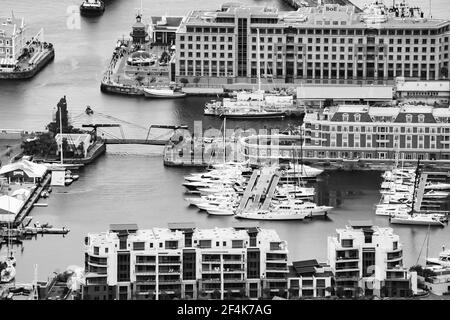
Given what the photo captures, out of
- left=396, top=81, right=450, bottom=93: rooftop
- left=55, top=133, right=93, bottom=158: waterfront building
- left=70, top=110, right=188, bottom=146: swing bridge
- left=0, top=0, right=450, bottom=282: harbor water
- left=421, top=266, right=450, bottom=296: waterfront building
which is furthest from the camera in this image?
left=396, top=81, right=450, bottom=93: rooftop

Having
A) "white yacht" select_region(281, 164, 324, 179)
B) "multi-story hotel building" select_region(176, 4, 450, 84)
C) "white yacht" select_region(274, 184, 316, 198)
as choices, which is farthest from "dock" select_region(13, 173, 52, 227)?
"multi-story hotel building" select_region(176, 4, 450, 84)

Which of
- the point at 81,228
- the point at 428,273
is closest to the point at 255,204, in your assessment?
the point at 81,228

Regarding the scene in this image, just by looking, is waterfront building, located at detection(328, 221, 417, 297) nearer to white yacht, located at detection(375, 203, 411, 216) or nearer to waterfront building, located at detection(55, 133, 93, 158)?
white yacht, located at detection(375, 203, 411, 216)

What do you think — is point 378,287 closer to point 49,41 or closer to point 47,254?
point 47,254

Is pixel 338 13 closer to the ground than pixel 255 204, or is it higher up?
higher up

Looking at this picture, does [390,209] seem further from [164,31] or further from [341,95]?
[164,31]

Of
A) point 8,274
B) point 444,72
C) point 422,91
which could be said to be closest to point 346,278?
point 8,274
